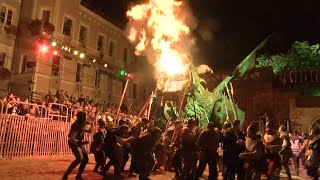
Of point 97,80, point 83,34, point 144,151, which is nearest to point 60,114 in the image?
point 144,151

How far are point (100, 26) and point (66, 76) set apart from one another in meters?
7.26

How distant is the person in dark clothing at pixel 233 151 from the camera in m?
8.25

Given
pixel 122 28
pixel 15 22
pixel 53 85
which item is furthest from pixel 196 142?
pixel 122 28

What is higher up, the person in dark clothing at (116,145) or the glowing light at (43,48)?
the glowing light at (43,48)

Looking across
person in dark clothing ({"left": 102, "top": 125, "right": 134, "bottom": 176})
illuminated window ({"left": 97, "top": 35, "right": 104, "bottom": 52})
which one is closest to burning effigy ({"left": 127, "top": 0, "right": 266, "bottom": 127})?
person in dark clothing ({"left": 102, "top": 125, "right": 134, "bottom": 176})

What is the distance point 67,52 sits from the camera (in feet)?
85.3

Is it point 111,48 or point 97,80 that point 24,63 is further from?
point 111,48

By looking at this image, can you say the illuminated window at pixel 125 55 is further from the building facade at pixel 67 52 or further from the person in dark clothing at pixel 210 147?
the person in dark clothing at pixel 210 147

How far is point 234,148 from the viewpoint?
8297 mm

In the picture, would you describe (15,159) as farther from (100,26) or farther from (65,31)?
(100,26)

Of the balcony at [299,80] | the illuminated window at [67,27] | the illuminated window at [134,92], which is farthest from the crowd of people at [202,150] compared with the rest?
the illuminated window at [134,92]

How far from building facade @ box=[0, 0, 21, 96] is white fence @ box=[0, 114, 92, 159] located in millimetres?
12499

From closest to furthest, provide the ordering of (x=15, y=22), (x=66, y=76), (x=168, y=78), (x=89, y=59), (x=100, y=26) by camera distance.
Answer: (x=168, y=78) < (x=15, y=22) < (x=66, y=76) < (x=89, y=59) < (x=100, y=26)

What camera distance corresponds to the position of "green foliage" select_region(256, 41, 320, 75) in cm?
2899
